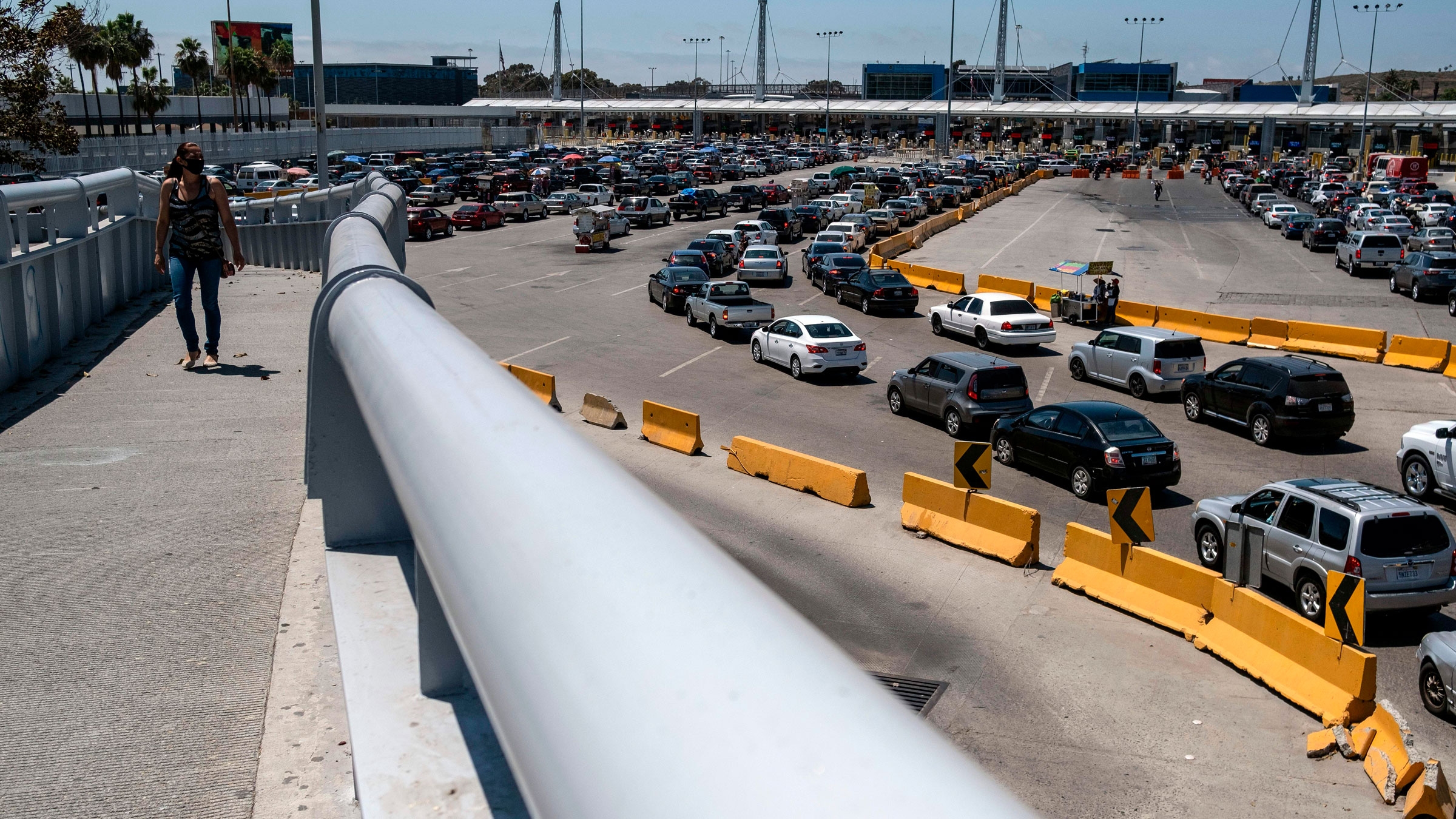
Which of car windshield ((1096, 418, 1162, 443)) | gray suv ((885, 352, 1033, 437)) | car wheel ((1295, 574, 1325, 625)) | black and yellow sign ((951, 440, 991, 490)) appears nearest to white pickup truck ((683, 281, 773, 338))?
gray suv ((885, 352, 1033, 437))

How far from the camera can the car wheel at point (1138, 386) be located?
1041 inches

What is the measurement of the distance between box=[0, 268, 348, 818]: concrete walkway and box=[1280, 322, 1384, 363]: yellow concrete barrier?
92.8ft

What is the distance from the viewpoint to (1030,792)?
9.48 metres

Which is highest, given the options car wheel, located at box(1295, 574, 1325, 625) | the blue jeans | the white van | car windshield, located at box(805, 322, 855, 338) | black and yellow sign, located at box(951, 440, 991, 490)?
the white van

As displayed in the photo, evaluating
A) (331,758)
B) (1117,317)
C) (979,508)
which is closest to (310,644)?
(331,758)

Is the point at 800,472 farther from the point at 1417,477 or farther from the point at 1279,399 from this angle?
the point at 1417,477

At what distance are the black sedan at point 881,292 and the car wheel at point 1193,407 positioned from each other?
13.8 m

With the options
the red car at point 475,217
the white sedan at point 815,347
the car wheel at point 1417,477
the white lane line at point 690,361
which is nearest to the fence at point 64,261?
the white lane line at point 690,361

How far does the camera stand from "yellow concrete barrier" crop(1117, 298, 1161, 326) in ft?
118

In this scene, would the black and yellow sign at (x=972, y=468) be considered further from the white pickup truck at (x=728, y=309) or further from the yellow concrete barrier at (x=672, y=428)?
the white pickup truck at (x=728, y=309)

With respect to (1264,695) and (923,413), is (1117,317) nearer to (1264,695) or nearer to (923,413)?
(923,413)

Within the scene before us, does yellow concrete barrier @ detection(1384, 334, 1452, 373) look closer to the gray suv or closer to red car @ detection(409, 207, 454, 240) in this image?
the gray suv

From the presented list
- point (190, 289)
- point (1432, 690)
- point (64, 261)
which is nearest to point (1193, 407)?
point (1432, 690)

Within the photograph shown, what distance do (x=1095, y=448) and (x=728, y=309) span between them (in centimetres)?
1528
